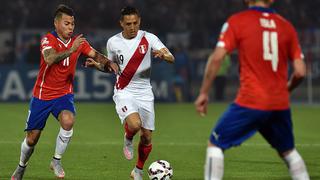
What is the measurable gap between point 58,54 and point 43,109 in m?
0.74

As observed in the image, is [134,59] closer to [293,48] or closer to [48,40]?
[48,40]

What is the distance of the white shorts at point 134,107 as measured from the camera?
11.0m

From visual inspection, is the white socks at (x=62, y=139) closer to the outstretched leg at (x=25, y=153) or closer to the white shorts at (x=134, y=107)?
the outstretched leg at (x=25, y=153)

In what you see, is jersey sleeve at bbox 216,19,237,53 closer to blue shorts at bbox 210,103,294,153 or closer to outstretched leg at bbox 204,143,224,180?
blue shorts at bbox 210,103,294,153

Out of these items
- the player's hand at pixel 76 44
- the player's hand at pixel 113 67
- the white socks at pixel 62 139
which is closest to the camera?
the player's hand at pixel 76 44

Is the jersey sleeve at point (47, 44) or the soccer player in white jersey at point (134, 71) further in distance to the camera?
the soccer player in white jersey at point (134, 71)

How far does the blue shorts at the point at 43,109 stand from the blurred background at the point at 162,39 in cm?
1638

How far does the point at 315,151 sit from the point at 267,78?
22.8 ft

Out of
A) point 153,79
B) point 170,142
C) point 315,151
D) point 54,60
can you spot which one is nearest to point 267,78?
point 54,60

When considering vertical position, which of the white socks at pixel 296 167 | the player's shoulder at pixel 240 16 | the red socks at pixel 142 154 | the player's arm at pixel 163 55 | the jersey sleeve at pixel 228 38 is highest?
the player's shoulder at pixel 240 16

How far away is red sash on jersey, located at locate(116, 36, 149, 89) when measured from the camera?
11.2 meters

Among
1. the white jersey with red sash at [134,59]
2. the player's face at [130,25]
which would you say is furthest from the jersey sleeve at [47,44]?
the player's face at [130,25]

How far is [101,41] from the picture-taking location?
94.5 feet

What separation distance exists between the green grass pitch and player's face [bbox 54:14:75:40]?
72.0 inches
